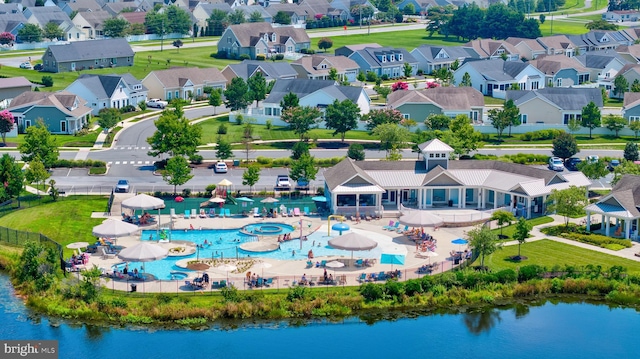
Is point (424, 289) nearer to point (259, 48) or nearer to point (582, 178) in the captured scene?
point (582, 178)

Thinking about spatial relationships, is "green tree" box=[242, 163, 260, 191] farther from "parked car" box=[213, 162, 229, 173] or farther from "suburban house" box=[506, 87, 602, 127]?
"suburban house" box=[506, 87, 602, 127]

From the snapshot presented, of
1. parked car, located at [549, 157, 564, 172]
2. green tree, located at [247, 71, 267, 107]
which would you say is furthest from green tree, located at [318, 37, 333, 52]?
parked car, located at [549, 157, 564, 172]

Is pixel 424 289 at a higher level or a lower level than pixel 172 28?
lower

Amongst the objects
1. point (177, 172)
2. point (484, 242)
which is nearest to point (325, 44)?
point (177, 172)

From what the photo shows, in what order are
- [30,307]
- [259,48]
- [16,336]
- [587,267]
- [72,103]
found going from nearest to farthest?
[16,336] → [30,307] → [587,267] → [72,103] → [259,48]

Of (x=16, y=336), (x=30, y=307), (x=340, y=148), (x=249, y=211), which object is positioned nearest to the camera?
(x=16, y=336)

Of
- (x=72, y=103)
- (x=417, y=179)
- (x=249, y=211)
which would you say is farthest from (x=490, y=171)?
(x=72, y=103)
